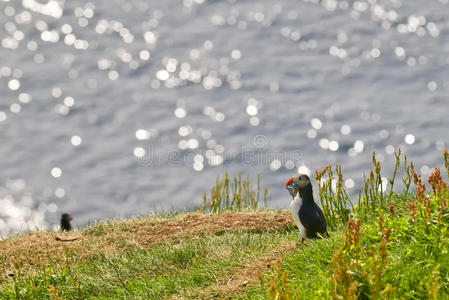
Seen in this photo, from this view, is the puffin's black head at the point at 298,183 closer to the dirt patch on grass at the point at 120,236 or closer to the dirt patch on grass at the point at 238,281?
the dirt patch on grass at the point at 238,281

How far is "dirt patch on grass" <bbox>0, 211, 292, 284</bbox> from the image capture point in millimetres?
9039

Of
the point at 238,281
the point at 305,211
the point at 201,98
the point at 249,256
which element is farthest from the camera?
the point at 201,98

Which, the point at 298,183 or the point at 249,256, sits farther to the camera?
the point at 298,183

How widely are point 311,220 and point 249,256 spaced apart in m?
0.83

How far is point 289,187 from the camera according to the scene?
8.30m

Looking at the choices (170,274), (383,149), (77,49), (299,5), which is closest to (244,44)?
(299,5)

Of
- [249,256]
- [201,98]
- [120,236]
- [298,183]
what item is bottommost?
[249,256]

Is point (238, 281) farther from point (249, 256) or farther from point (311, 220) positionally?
point (311, 220)

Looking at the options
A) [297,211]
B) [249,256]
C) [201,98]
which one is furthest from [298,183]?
[201,98]

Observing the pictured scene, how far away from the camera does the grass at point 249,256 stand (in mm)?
5855

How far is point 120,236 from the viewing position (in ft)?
31.9

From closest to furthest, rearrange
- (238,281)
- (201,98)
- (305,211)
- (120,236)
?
(238,281)
(305,211)
(120,236)
(201,98)

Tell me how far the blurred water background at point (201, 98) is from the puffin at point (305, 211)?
11829 mm

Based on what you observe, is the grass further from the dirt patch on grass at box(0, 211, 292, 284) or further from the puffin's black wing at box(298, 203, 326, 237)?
the puffin's black wing at box(298, 203, 326, 237)
